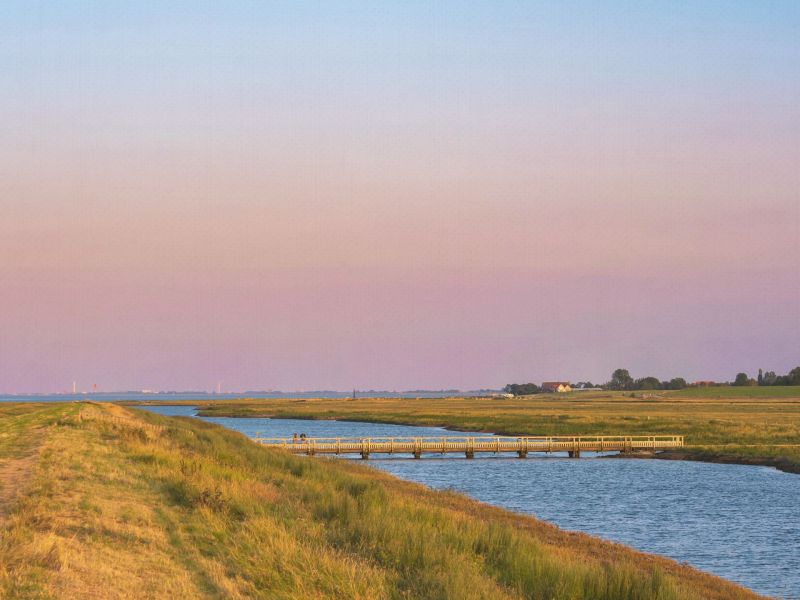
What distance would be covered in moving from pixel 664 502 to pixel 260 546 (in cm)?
3143

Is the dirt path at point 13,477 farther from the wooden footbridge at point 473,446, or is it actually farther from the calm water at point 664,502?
the wooden footbridge at point 473,446

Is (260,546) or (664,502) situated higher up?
(260,546)

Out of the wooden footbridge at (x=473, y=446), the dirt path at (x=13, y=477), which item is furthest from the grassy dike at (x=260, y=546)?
the wooden footbridge at (x=473, y=446)

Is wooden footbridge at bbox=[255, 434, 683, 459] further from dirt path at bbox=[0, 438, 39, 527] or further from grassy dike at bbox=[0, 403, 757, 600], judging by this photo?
grassy dike at bbox=[0, 403, 757, 600]

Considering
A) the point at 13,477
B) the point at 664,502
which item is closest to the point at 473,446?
the point at 664,502

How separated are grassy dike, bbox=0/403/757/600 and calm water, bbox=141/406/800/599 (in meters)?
3.39

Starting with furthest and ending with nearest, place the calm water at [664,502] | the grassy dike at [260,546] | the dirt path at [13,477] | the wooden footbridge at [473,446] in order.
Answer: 1. the wooden footbridge at [473,446]
2. the calm water at [664,502]
3. the dirt path at [13,477]
4. the grassy dike at [260,546]

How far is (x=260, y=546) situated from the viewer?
15969mm

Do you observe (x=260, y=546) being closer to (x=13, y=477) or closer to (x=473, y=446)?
(x=13, y=477)

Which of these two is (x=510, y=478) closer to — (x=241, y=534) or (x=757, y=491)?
(x=757, y=491)

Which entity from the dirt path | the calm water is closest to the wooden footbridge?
the calm water

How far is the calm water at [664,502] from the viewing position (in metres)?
28.3

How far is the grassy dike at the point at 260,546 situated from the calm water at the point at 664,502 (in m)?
3.39

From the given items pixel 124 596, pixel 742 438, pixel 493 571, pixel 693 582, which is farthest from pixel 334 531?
pixel 742 438
